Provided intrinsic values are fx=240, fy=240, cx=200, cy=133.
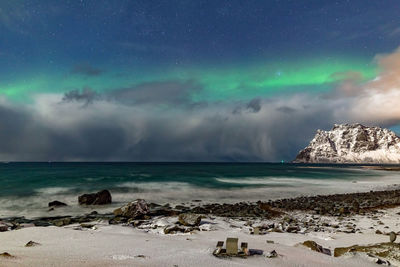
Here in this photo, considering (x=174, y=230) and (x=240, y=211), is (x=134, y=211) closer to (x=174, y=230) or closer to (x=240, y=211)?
(x=174, y=230)

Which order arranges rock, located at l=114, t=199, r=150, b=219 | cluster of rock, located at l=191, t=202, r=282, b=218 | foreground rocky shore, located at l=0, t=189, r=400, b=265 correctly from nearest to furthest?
foreground rocky shore, located at l=0, t=189, r=400, b=265 < rock, located at l=114, t=199, r=150, b=219 < cluster of rock, located at l=191, t=202, r=282, b=218

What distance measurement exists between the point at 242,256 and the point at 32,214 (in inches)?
637

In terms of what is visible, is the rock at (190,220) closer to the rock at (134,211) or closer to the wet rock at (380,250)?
the rock at (134,211)

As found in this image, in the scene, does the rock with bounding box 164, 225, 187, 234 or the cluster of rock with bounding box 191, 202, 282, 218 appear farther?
the cluster of rock with bounding box 191, 202, 282, 218

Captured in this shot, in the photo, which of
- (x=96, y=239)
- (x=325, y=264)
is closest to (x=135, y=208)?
(x=96, y=239)

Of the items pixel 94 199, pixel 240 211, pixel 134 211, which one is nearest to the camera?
pixel 134 211

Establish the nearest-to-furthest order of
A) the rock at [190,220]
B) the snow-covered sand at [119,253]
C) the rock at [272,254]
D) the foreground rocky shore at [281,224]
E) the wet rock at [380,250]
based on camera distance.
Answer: the snow-covered sand at [119,253] → the rock at [272,254] → the wet rock at [380,250] → the foreground rocky shore at [281,224] → the rock at [190,220]

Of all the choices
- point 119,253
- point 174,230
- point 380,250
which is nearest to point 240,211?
point 174,230

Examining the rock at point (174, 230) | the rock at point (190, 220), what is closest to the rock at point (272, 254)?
the rock at point (174, 230)

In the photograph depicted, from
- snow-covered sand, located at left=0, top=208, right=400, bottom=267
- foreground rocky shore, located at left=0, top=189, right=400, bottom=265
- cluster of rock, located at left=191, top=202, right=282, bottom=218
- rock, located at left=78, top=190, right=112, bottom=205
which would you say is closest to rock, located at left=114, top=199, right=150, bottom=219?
foreground rocky shore, located at left=0, top=189, right=400, bottom=265

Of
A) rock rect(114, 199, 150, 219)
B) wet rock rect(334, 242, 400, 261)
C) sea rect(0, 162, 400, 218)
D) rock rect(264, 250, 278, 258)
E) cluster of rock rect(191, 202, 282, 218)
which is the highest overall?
rock rect(264, 250, 278, 258)

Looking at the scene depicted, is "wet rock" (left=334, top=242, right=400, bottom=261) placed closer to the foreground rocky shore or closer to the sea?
the foreground rocky shore

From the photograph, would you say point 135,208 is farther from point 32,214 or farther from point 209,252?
point 209,252

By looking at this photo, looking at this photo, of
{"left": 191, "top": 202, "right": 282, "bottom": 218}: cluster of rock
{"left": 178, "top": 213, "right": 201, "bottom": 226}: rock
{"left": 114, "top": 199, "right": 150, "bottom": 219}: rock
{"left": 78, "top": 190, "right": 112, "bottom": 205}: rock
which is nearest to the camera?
{"left": 178, "top": 213, "right": 201, "bottom": 226}: rock
